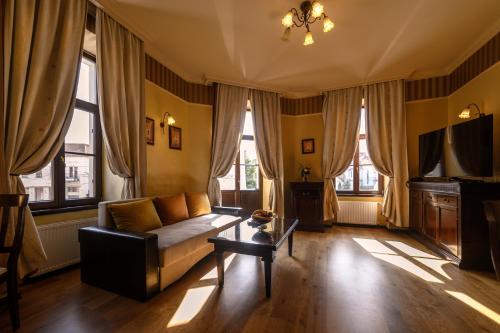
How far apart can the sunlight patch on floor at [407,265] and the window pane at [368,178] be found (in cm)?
183

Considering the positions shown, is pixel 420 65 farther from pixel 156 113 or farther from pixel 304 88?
pixel 156 113

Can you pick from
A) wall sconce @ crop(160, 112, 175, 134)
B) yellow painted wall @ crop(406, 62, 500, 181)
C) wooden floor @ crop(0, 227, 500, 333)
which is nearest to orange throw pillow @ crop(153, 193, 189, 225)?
wooden floor @ crop(0, 227, 500, 333)

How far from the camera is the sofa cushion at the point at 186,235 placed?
6.79ft

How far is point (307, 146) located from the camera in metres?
4.93

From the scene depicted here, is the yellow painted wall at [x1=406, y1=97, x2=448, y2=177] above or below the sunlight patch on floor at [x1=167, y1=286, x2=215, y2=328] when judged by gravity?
above

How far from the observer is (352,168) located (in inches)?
184

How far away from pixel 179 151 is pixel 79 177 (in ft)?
5.08

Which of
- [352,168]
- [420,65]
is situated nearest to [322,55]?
[420,65]

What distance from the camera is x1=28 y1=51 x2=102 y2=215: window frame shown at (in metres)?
2.30

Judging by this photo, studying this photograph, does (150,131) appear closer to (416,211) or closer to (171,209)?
(171,209)

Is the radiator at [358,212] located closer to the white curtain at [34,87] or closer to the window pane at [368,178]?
the window pane at [368,178]

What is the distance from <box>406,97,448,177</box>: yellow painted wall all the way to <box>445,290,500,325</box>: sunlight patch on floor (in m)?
2.59

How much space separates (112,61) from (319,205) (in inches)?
155

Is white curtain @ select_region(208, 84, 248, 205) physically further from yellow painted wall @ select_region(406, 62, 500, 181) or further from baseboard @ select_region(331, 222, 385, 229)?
yellow painted wall @ select_region(406, 62, 500, 181)
